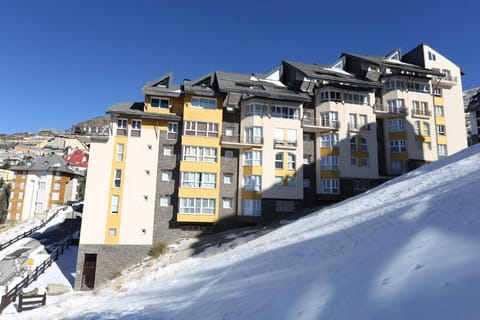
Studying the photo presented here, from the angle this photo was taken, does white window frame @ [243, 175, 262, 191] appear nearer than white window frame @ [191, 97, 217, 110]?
Yes

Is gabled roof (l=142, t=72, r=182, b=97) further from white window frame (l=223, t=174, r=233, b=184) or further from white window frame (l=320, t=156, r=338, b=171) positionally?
white window frame (l=320, t=156, r=338, b=171)

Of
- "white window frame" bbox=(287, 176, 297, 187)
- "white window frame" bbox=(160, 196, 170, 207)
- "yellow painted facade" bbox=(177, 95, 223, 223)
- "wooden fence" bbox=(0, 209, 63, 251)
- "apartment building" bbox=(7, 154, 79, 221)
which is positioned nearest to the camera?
"yellow painted facade" bbox=(177, 95, 223, 223)

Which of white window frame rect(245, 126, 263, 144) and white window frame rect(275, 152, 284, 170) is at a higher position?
white window frame rect(245, 126, 263, 144)

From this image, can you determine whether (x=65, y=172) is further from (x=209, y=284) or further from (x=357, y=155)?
(x=209, y=284)

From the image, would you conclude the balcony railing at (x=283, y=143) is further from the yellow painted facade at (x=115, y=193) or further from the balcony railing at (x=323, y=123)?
the yellow painted facade at (x=115, y=193)

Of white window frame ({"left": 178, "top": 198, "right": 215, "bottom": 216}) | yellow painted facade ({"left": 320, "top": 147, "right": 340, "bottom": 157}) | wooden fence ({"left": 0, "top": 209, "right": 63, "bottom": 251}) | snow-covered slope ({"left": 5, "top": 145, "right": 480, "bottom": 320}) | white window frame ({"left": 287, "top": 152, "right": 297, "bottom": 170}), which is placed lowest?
wooden fence ({"left": 0, "top": 209, "right": 63, "bottom": 251})

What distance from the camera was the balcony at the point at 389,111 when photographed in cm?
3816

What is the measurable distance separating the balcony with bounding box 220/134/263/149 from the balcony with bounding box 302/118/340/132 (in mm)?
6346

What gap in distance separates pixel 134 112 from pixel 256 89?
1414 centimetres

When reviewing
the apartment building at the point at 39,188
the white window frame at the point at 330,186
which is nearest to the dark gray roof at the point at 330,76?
the white window frame at the point at 330,186

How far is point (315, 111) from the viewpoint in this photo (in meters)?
37.1

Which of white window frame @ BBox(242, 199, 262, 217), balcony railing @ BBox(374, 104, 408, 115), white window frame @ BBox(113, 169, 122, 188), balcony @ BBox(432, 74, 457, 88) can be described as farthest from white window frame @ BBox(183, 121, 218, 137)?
balcony @ BBox(432, 74, 457, 88)

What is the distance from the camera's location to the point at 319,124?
118 ft

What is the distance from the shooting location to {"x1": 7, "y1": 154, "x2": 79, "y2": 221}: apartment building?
6506 centimetres
